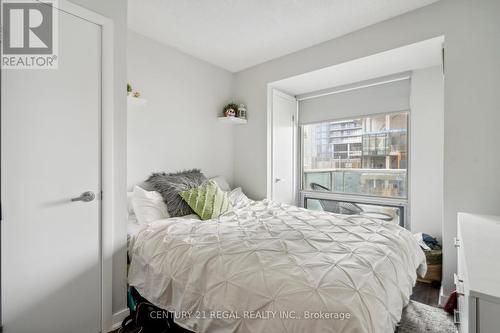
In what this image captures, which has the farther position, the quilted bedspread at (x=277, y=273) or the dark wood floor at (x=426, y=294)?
the dark wood floor at (x=426, y=294)

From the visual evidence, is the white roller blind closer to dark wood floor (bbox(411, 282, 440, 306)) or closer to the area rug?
dark wood floor (bbox(411, 282, 440, 306))

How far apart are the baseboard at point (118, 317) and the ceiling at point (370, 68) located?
114 inches

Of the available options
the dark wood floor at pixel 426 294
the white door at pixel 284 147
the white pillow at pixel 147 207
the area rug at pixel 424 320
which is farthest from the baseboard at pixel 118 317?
the dark wood floor at pixel 426 294

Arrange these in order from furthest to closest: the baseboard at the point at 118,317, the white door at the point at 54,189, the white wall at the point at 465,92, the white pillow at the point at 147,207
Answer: the white pillow at the point at 147,207 < the white wall at the point at 465,92 < the baseboard at the point at 118,317 < the white door at the point at 54,189

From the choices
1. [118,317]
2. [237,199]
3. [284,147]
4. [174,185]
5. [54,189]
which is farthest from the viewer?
[284,147]

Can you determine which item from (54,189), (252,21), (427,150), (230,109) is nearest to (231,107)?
(230,109)

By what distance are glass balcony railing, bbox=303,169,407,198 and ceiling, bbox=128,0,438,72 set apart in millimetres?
1720

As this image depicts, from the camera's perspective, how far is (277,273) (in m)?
1.18

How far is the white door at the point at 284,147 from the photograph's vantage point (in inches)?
135

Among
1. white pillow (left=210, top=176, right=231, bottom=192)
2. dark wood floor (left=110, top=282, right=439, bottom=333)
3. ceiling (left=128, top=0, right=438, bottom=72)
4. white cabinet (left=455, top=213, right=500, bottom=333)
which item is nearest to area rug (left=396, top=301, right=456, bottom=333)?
dark wood floor (left=110, top=282, right=439, bottom=333)

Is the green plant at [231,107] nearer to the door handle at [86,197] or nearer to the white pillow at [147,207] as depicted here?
the white pillow at [147,207]

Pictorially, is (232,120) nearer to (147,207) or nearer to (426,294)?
(147,207)

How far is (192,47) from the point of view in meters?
2.88

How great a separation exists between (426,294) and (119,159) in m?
2.92
